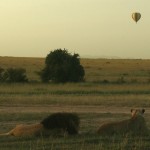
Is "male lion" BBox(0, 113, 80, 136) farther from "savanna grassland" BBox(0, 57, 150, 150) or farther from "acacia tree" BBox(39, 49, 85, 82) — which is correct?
"acacia tree" BBox(39, 49, 85, 82)

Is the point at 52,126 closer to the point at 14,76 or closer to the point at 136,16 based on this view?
the point at 136,16

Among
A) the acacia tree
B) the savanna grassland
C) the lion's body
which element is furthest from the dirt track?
the acacia tree

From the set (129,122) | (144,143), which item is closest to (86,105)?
(129,122)

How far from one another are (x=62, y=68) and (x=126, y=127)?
3488cm

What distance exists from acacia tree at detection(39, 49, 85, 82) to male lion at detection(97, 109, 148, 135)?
34.2m

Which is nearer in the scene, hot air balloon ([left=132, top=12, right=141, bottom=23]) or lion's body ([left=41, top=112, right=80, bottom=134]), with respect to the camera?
lion's body ([left=41, top=112, right=80, bottom=134])

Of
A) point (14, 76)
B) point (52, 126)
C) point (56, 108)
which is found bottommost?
point (56, 108)

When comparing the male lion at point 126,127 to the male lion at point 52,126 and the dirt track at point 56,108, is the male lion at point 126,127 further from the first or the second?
the dirt track at point 56,108

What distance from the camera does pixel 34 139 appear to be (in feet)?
39.3

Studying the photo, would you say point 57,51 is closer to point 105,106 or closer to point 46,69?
point 46,69

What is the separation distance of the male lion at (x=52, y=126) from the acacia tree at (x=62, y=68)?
113 feet

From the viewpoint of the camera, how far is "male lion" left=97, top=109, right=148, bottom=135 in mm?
13086

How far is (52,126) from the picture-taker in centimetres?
1274

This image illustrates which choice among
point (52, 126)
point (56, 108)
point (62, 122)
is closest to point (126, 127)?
point (62, 122)
